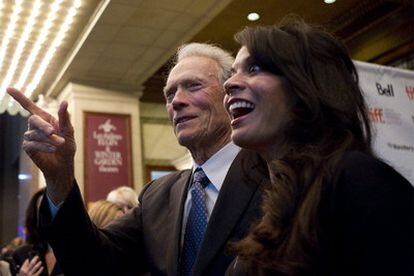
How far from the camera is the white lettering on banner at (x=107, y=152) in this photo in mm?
6629

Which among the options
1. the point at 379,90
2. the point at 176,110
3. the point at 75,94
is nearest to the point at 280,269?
the point at 176,110

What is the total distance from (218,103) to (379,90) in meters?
0.93

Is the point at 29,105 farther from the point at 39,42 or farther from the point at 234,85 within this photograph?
the point at 39,42

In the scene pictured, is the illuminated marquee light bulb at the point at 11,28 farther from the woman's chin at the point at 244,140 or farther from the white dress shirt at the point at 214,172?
the woman's chin at the point at 244,140

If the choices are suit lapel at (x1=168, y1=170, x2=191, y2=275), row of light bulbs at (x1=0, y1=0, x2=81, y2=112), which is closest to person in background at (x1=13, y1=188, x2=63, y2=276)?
suit lapel at (x1=168, y1=170, x2=191, y2=275)

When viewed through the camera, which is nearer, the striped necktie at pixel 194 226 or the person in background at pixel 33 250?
the striped necktie at pixel 194 226

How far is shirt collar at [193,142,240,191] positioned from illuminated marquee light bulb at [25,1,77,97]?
3.96m

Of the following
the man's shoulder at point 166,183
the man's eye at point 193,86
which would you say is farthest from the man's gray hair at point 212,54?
the man's shoulder at point 166,183

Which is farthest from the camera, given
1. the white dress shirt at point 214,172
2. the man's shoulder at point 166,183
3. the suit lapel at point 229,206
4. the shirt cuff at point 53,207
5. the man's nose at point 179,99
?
the man's nose at point 179,99

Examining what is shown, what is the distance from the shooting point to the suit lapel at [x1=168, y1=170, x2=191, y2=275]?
136 cm

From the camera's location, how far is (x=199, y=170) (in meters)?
1.60

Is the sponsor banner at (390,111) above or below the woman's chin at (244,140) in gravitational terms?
above

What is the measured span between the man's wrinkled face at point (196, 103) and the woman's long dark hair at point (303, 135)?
22.7 inches

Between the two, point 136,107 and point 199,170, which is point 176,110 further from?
point 136,107
